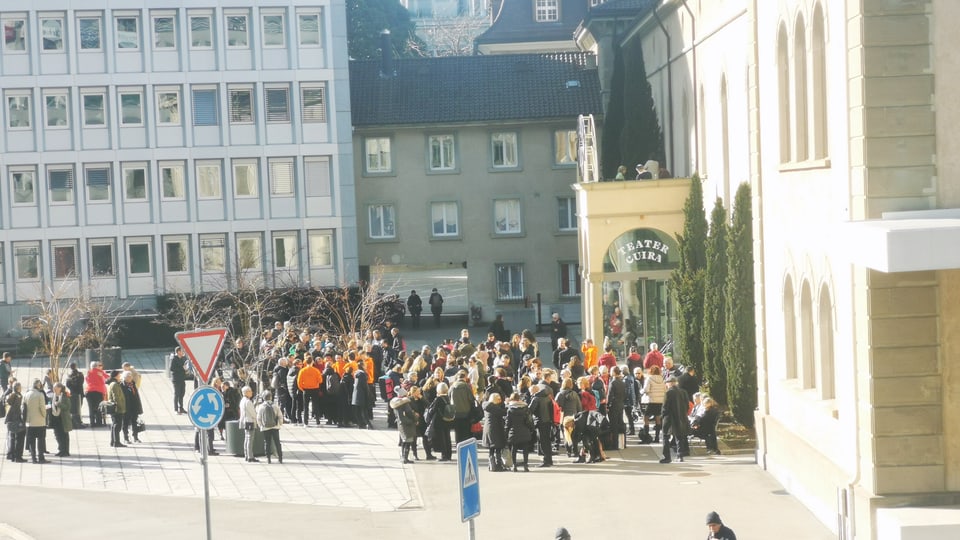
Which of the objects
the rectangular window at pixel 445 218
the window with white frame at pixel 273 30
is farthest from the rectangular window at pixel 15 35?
the rectangular window at pixel 445 218

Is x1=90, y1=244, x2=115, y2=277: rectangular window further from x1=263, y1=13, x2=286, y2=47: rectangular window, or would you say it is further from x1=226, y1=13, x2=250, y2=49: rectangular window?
x1=263, y1=13, x2=286, y2=47: rectangular window

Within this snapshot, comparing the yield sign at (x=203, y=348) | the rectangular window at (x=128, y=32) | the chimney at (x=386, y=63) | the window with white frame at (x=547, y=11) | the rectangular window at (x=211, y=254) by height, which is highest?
the window with white frame at (x=547, y=11)

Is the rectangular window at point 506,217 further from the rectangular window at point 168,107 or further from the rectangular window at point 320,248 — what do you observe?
the rectangular window at point 168,107

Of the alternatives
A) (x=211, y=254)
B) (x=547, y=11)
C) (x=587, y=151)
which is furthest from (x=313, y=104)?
(x=547, y=11)

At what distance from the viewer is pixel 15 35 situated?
53.4m

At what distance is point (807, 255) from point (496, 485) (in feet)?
21.5

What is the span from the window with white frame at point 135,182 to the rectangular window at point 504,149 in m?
13.7

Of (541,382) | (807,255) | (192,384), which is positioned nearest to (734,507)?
(807,255)

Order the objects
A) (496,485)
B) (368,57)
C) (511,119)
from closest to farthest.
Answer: (496,485) → (511,119) → (368,57)

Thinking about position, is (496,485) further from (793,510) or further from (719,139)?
(719,139)

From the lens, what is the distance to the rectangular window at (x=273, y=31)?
54844 millimetres

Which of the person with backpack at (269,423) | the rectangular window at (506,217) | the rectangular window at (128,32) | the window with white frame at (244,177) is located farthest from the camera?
the rectangular window at (506,217)

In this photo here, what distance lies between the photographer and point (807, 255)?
67.3 ft

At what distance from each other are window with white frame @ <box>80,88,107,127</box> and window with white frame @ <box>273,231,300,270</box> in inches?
308
